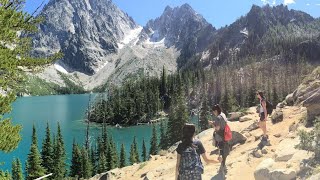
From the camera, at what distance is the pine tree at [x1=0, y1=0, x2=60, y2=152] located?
13.4m

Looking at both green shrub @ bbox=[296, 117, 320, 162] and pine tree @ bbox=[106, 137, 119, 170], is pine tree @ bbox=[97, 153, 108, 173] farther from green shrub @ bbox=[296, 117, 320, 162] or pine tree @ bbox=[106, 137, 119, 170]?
green shrub @ bbox=[296, 117, 320, 162]

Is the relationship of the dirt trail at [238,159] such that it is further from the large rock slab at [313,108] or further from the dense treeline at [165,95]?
the dense treeline at [165,95]

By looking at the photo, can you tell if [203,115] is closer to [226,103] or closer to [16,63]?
[226,103]

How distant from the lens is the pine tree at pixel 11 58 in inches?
528

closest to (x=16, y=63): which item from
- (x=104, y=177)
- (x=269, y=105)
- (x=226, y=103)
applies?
(x=269, y=105)

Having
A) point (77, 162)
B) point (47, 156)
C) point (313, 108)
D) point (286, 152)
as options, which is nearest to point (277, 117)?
point (313, 108)

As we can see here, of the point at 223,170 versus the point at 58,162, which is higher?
the point at 223,170

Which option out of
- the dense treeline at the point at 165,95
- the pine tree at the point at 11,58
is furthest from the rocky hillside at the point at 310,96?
the dense treeline at the point at 165,95

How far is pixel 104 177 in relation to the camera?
107 ft

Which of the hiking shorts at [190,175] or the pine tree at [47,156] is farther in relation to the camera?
the pine tree at [47,156]

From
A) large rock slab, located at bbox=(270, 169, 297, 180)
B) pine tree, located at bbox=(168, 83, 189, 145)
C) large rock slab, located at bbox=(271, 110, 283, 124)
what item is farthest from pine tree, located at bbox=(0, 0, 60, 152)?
pine tree, located at bbox=(168, 83, 189, 145)

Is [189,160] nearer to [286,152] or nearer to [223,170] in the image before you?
[223,170]

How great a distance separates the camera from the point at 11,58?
13.9 metres

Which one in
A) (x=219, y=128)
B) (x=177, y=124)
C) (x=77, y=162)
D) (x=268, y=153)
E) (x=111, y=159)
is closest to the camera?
(x=219, y=128)
